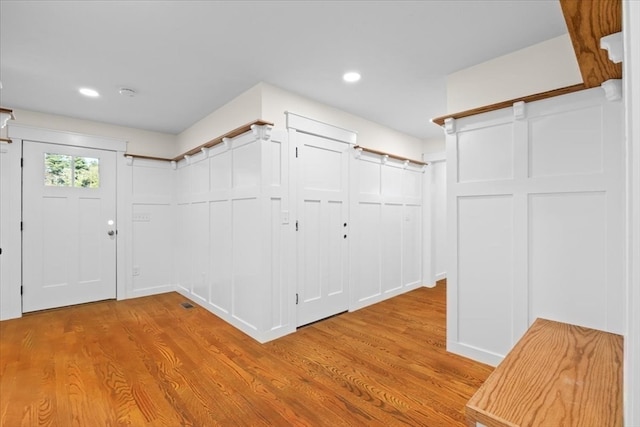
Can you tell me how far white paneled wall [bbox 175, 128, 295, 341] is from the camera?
2861mm

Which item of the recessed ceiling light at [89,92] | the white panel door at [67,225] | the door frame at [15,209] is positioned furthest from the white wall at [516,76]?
the door frame at [15,209]

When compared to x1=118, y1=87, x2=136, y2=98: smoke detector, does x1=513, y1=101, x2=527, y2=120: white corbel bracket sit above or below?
below

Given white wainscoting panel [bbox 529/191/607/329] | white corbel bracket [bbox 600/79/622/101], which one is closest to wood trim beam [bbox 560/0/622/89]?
white corbel bracket [bbox 600/79/622/101]

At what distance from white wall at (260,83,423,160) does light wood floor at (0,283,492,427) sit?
7.12 ft

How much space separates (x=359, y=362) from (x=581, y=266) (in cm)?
171

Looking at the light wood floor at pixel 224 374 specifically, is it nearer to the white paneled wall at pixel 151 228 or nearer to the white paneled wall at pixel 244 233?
the white paneled wall at pixel 244 233

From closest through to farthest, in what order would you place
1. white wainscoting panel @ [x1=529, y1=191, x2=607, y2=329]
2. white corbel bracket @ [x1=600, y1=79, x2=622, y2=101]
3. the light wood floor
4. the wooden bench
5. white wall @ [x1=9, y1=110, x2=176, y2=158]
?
1. the wooden bench
2. white corbel bracket @ [x1=600, y1=79, x2=622, y2=101]
3. the light wood floor
4. white wainscoting panel @ [x1=529, y1=191, x2=607, y2=329]
5. white wall @ [x1=9, y1=110, x2=176, y2=158]

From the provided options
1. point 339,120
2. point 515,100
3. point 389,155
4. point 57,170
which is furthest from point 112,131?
point 515,100

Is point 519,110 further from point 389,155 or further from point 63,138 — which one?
point 63,138

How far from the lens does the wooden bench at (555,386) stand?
73 cm

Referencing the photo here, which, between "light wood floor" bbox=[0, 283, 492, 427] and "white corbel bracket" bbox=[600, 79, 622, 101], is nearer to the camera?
"white corbel bracket" bbox=[600, 79, 622, 101]

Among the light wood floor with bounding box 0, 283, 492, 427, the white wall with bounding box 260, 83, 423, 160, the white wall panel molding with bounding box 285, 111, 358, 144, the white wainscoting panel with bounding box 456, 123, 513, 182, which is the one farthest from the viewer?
the white wall panel molding with bounding box 285, 111, 358, 144

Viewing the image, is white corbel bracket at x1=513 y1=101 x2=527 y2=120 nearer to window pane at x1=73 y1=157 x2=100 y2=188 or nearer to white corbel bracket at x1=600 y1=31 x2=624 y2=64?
white corbel bracket at x1=600 y1=31 x2=624 y2=64

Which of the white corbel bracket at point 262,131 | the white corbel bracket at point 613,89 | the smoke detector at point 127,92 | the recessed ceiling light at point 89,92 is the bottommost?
the white corbel bracket at point 613,89
